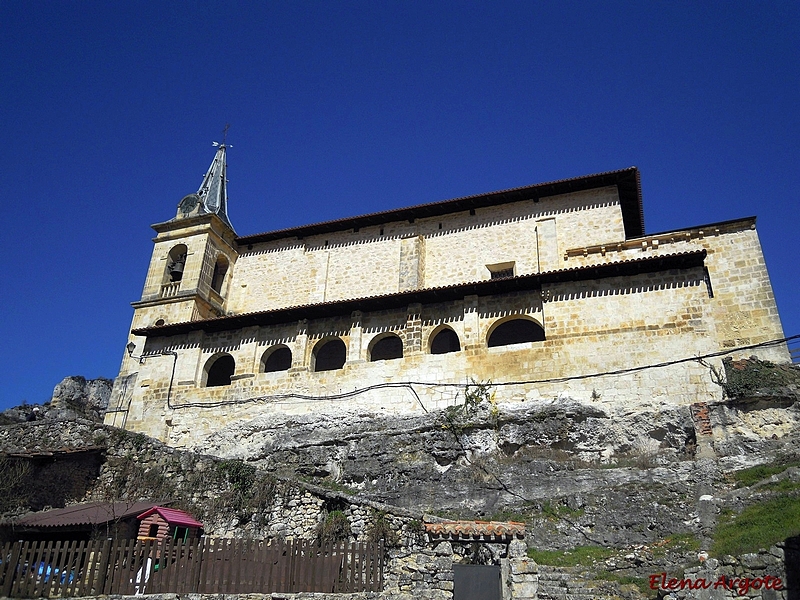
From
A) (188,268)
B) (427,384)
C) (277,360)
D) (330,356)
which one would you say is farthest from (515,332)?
(188,268)

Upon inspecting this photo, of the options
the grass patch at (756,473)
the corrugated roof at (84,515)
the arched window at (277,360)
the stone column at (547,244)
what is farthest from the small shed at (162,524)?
the stone column at (547,244)

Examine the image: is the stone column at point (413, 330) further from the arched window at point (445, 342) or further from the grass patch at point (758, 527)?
the grass patch at point (758, 527)

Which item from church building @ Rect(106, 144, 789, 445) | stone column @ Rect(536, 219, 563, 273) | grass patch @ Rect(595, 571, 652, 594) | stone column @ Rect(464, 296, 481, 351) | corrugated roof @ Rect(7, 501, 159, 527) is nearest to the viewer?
grass patch @ Rect(595, 571, 652, 594)

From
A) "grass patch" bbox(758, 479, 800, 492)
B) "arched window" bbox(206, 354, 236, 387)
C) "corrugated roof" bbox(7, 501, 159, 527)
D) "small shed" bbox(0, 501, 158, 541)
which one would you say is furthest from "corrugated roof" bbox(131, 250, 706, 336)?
"small shed" bbox(0, 501, 158, 541)

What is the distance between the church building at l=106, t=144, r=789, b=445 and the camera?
19.2 m

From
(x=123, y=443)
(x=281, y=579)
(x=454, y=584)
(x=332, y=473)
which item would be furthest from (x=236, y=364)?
(x=454, y=584)

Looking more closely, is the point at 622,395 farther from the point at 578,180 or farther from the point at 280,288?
the point at 280,288

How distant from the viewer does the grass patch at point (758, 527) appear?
37.3 feet

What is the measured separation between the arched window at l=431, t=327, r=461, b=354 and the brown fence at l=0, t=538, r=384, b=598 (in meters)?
10.8

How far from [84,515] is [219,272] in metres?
17.4

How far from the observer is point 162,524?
48.6 ft

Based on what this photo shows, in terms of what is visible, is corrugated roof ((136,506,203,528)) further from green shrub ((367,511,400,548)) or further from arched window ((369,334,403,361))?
arched window ((369,334,403,361))

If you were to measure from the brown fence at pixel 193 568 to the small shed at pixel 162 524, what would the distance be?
1.66 meters

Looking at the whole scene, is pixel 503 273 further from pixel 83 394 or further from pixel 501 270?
pixel 83 394
